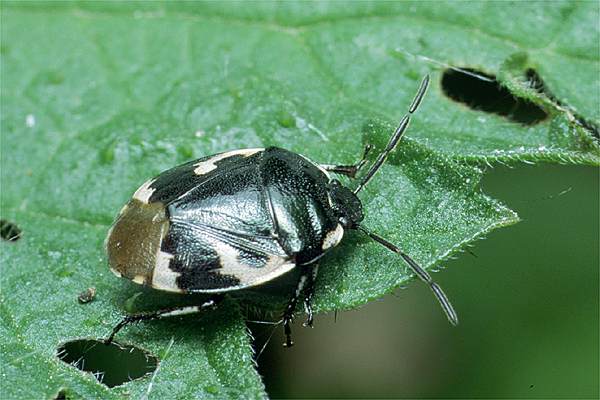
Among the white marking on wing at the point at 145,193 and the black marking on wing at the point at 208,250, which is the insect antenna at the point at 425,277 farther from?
the white marking on wing at the point at 145,193

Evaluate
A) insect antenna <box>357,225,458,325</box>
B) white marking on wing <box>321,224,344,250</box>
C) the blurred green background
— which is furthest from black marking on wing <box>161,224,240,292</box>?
the blurred green background

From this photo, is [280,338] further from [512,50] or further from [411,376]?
[512,50]

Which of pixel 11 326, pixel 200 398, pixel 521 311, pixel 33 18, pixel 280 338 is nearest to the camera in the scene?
pixel 200 398

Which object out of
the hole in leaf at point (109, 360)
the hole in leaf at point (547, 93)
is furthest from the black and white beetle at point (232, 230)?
the hole in leaf at point (547, 93)

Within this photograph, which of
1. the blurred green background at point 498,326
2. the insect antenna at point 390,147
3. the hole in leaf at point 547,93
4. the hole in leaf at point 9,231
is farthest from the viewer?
the blurred green background at point 498,326

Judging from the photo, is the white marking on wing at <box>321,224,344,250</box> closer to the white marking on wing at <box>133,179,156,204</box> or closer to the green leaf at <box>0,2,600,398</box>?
the green leaf at <box>0,2,600,398</box>

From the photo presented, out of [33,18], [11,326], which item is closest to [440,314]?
[11,326]

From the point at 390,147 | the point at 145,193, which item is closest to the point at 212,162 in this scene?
the point at 145,193
